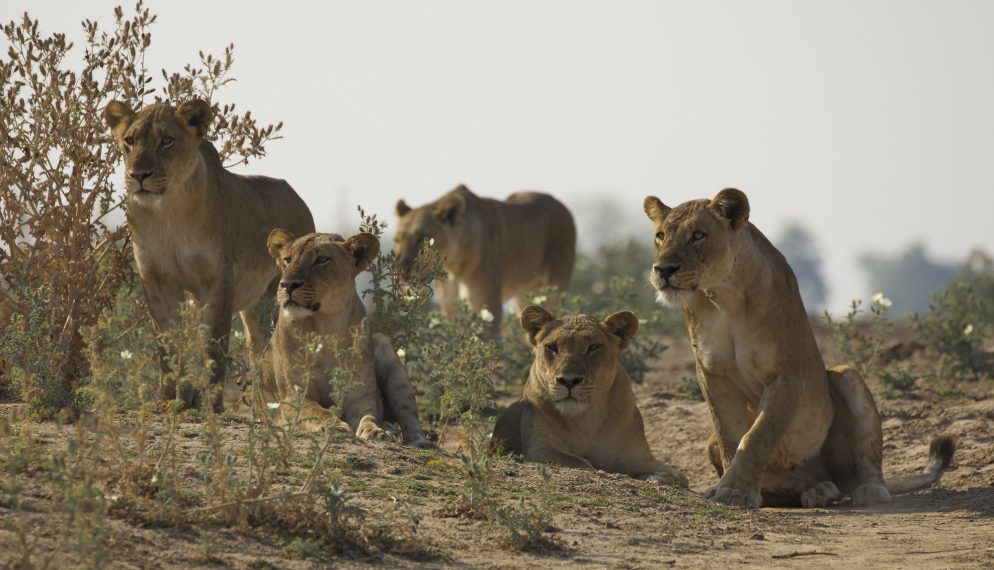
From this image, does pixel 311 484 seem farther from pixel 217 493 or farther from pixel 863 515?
pixel 863 515

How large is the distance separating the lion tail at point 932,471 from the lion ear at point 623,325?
1.62 m

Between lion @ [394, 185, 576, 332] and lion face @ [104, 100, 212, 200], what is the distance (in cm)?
622

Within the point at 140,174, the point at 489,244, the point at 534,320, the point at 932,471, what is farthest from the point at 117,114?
the point at 489,244

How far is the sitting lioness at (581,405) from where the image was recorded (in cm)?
755

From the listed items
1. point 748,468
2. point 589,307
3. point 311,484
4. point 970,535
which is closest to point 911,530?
point 970,535

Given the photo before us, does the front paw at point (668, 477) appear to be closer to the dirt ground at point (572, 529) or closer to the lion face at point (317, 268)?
the dirt ground at point (572, 529)

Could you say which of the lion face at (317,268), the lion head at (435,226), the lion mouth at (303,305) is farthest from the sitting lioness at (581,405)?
the lion head at (435,226)

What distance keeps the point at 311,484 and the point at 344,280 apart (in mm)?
2548

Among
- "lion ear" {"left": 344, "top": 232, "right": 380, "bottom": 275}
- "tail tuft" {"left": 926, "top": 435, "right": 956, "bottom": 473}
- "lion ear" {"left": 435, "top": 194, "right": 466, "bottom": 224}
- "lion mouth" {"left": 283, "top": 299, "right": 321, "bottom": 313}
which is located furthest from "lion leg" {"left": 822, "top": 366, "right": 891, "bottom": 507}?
"lion ear" {"left": 435, "top": 194, "right": 466, "bottom": 224}

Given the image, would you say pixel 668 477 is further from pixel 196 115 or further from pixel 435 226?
pixel 435 226

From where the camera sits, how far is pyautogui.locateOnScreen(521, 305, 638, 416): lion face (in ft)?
24.6

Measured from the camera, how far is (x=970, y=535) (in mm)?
6488

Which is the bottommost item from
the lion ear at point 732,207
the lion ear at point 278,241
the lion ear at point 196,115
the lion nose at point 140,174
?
the lion ear at point 278,241

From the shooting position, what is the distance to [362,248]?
25.9 ft
